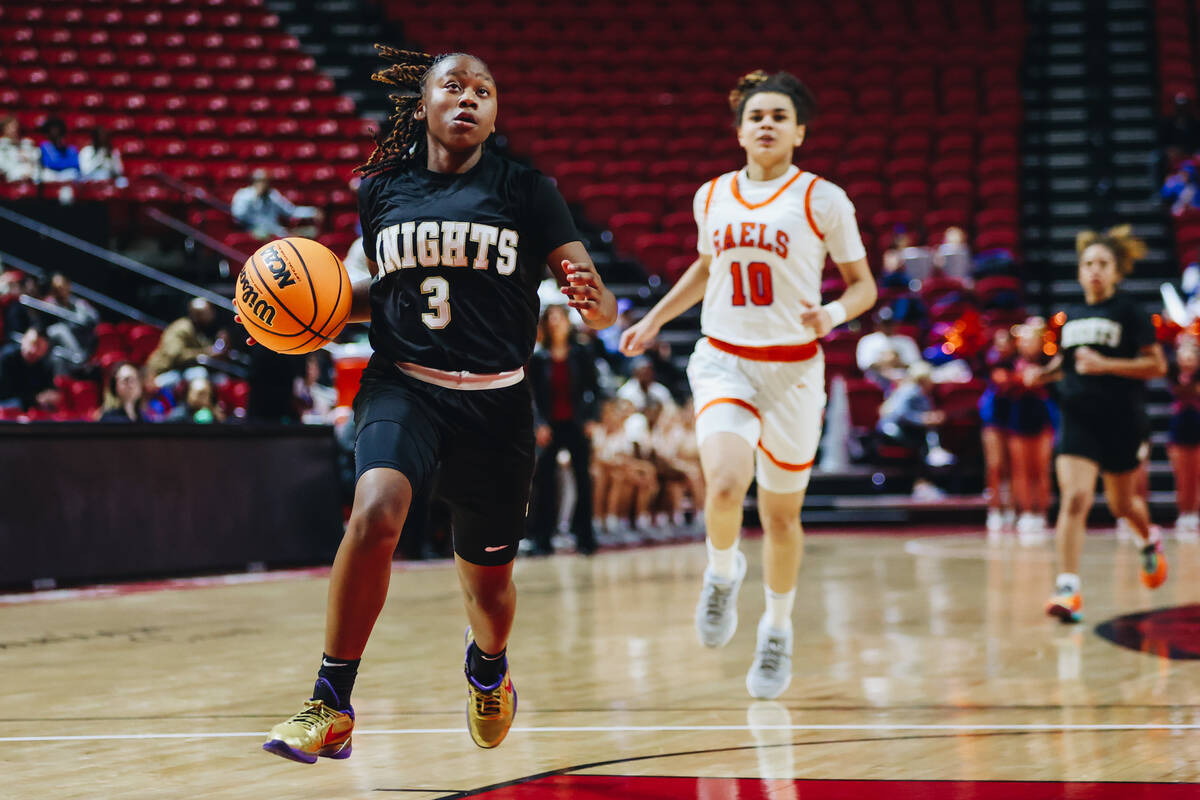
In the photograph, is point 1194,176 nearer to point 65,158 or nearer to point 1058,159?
point 1058,159

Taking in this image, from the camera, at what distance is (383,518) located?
10.0 ft

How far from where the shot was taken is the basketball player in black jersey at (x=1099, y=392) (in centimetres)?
648

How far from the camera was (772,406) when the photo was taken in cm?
479

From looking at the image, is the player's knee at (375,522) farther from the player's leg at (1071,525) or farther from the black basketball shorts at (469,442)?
the player's leg at (1071,525)

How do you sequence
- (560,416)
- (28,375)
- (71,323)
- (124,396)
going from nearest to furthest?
(124,396)
(28,375)
(560,416)
(71,323)

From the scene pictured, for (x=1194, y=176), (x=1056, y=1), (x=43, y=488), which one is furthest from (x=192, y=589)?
(x=1056, y=1)

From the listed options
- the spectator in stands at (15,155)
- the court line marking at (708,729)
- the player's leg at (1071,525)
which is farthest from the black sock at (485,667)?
the spectator in stands at (15,155)

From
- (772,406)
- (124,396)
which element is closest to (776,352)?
(772,406)

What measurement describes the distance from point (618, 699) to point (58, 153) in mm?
11246

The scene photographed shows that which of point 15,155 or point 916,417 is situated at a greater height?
point 15,155

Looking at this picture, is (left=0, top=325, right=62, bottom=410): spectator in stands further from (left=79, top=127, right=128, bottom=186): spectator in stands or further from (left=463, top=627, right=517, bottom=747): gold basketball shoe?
(left=463, top=627, right=517, bottom=747): gold basketball shoe

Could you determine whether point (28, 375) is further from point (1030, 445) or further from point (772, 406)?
point (1030, 445)

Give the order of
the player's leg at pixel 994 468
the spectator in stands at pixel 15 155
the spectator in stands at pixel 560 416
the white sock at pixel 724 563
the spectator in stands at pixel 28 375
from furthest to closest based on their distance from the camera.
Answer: the spectator in stands at pixel 15 155
the player's leg at pixel 994 468
the spectator in stands at pixel 560 416
the spectator in stands at pixel 28 375
the white sock at pixel 724 563

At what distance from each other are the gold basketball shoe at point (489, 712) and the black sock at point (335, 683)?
0.54 metres
